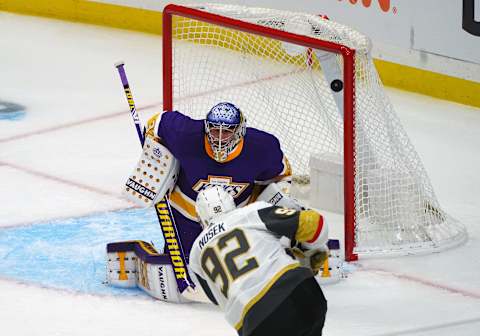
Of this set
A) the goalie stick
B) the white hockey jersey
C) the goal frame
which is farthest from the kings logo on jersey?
the white hockey jersey

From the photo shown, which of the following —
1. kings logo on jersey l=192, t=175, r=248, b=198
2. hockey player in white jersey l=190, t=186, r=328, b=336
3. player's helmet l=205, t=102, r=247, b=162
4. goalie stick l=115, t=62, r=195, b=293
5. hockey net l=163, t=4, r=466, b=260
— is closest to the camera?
hockey player in white jersey l=190, t=186, r=328, b=336

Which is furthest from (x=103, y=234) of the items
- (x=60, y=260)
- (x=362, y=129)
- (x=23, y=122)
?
(x=23, y=122)

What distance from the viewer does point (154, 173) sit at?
17.3 feet

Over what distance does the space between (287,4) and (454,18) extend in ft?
4.77

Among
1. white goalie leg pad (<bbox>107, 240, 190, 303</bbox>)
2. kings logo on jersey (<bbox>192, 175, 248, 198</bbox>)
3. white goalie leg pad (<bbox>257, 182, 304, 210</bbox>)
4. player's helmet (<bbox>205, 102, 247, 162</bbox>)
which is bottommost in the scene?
white goalie leg pad (<bbox>107, 240, 190, 303</bbox>)

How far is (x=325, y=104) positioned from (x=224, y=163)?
4.88 ft

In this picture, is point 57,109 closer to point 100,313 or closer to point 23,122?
point 23,122

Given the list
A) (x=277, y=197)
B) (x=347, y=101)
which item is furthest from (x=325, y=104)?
(x=277, y=197)

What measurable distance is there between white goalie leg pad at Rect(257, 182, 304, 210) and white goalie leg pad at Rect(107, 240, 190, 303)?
46 centimetres

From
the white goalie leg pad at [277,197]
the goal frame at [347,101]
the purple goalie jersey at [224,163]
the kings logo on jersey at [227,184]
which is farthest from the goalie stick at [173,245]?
the goal frame at [347,101]

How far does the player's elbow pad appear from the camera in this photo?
4.16 metres

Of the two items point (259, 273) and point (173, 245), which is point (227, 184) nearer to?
point (173, 245)

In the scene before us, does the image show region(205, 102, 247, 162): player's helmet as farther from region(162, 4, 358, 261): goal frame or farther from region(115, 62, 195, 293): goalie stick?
region(162, 4, 358, 261): goal frame

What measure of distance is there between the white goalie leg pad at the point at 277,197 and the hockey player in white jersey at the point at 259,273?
101 centimetres
